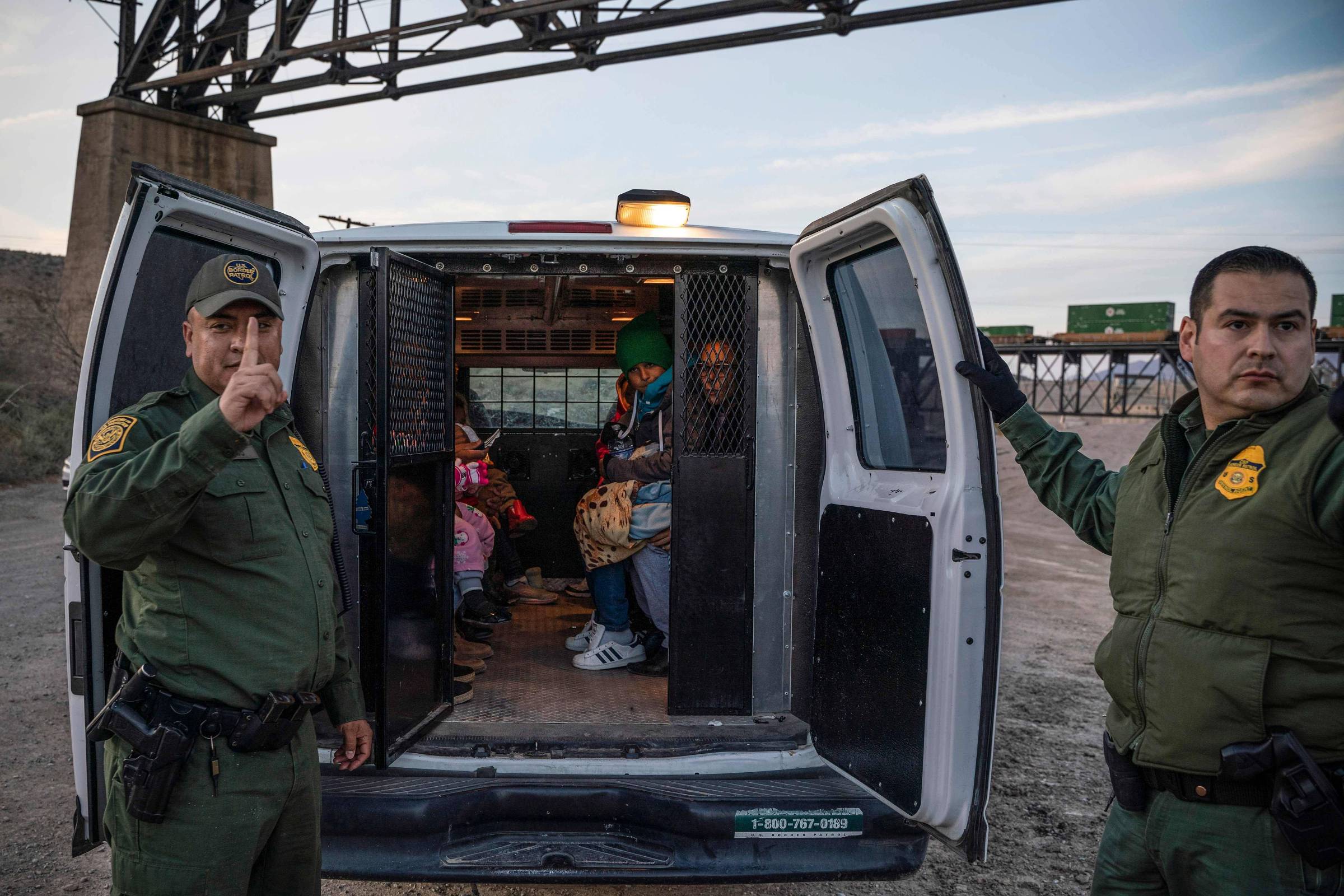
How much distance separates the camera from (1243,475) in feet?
5.91

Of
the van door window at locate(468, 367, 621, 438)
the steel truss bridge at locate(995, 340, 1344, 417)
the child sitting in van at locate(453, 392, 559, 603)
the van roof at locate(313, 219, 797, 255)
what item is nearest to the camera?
the van roof at locate(313, 219, 797, 255)

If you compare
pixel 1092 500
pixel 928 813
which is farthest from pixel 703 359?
pixel 928 813

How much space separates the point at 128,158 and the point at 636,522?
1301 centimetres

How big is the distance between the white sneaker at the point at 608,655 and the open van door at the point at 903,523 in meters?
1.53

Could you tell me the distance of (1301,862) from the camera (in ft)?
5.44

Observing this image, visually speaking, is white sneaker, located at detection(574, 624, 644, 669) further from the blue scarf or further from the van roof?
the van roof

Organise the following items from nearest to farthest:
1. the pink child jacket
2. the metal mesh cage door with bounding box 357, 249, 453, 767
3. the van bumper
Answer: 1. the van bumper
2. the metal mesh cage door with bounding box 357, 249, 453, 767
3. the pink child jacket

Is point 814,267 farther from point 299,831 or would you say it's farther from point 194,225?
point 299,831

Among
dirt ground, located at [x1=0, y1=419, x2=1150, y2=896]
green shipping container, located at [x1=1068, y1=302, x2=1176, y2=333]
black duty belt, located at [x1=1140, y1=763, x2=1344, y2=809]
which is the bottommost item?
dirt ground, located at [x1=0, y1=419, x2=1150, y2=896]

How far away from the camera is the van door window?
6527 millimetres

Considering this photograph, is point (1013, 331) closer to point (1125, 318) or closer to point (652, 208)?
point (1125, 318)

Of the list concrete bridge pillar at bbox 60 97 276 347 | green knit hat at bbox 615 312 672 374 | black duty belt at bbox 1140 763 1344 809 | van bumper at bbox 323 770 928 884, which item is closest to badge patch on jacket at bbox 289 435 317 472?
van bumper at bbox 323 770 928 884

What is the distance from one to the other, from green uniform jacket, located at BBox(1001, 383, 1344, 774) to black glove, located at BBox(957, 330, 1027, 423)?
1.27 ft

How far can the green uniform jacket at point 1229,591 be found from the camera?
1671 millimetres
